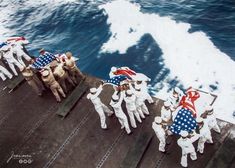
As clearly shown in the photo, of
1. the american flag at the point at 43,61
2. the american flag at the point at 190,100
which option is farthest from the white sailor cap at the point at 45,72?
the american flag at the point at 190,100

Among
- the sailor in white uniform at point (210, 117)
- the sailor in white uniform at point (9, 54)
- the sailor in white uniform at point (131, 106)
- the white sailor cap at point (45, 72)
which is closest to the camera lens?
the sailor in white uniform at point (210, 117)

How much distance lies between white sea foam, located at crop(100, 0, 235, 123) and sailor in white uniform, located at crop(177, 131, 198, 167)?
22.2 feet

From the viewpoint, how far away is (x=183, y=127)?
44.2 feet

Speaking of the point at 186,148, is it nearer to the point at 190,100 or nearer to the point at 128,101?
the point at 190,100

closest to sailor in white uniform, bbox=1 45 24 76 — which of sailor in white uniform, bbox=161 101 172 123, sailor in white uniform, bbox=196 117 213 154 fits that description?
sailor in white uniform, bbox=161 101 172 123

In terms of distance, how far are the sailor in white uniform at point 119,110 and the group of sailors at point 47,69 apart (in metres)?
3.47

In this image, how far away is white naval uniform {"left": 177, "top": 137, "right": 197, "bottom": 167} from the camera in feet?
42.2

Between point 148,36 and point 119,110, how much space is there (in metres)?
12.0

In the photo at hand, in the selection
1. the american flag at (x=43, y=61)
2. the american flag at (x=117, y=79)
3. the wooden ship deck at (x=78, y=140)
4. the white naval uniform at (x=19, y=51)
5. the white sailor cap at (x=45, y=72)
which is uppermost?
the american flag at (x=117, y=79)

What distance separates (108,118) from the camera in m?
16.5

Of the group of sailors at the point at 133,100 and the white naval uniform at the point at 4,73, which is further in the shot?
the white naval uniform at the point at 4,73

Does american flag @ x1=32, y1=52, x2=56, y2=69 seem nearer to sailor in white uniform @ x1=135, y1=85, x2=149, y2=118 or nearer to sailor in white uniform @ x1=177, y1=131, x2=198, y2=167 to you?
sailor in white uniform @ x1=135, y1=85, x2=149, y2=118

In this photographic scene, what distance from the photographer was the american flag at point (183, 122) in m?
13.4

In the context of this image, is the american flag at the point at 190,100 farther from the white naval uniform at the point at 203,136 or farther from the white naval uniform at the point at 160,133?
the white naval uniform at the point at 160,133
